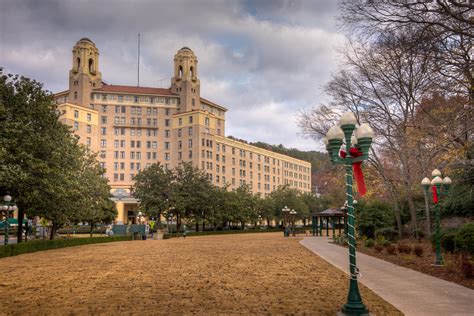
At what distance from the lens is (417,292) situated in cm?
1171

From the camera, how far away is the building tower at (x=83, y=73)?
343 ft

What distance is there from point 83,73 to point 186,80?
2380cm

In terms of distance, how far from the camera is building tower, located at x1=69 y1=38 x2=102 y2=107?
343 ft

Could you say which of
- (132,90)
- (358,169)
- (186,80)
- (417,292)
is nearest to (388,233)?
(417,292)

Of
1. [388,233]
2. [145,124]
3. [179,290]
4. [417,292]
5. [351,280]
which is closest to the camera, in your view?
[351,280]

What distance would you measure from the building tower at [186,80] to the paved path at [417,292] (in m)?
95.2

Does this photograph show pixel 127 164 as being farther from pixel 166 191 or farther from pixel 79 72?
pixel 166 191

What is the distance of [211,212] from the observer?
6450 cm

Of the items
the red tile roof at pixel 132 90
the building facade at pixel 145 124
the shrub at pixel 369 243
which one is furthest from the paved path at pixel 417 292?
the red tile roof at pixel 132 90

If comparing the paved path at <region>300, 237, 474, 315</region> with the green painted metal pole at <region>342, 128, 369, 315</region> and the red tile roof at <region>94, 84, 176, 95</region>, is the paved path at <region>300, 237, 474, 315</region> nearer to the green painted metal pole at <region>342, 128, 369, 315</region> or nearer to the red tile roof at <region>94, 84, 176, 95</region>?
the green painted metal pole at <region>342, 128, 369, 315</region>

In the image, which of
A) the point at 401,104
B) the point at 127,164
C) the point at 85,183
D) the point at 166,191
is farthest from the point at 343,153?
the point at 127,164

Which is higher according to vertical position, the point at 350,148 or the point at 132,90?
the point at 132,90

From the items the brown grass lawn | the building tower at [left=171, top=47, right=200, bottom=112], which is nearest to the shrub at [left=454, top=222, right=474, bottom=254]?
the brown grass lawn

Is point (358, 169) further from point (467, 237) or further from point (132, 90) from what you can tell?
point (132, 90)
